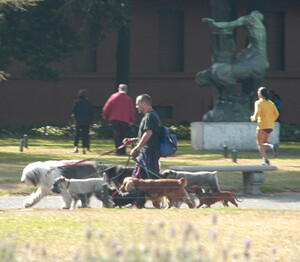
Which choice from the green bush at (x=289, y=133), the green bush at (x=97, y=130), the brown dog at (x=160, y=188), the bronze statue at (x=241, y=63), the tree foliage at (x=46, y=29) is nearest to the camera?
the brown dog at (x=160, y=188)

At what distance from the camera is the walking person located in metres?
12.3

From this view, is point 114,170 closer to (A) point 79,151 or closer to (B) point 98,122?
(A) point 79,151

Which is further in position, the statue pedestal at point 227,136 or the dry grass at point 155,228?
the statue pedestal at point 227,136

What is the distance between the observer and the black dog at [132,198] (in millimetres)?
12141

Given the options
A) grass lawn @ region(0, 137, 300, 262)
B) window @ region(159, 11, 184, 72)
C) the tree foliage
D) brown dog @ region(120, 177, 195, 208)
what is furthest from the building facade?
brown dog @ region(120, 177, 195, 208)

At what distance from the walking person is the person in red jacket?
7.60 m

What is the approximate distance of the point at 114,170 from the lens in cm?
1325

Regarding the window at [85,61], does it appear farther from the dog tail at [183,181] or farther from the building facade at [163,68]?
the dog tail at [183,181]

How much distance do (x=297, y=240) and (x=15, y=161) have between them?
12050 mm

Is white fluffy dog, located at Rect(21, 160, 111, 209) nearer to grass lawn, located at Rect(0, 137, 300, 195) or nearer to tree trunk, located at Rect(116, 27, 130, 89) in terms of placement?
grass lawn, located at Rect(0, 137, 300, 195)

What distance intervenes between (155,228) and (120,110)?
11498mm

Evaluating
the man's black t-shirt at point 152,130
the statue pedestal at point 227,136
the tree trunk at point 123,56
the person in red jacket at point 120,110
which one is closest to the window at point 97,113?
the tree trunk at point 123,56

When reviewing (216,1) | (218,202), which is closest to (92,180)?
(218,202)

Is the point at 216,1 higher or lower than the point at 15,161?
higher
